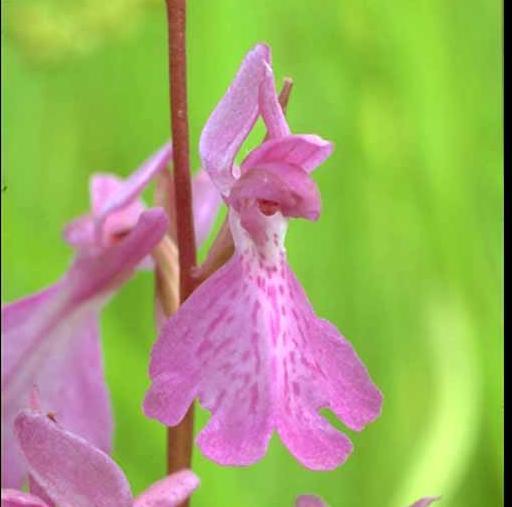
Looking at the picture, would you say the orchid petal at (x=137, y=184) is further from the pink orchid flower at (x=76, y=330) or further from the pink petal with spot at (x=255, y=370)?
the pink petal with spot at (x=255, y=370)

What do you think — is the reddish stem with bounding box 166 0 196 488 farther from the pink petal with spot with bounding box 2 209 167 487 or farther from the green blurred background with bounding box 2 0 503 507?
the green blurred background with bounding box 2 0 503 507

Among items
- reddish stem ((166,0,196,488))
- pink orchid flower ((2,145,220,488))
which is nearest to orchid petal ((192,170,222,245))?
pink orchid flower ((2,145,220,488))

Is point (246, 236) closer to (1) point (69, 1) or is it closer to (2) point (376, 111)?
(1) point (69, 1)

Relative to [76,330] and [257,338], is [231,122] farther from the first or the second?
[76,330]

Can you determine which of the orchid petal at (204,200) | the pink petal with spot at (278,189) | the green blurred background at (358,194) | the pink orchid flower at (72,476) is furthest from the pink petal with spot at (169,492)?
the green blurred background at (358,194)

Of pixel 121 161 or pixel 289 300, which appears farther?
pixel 121 161

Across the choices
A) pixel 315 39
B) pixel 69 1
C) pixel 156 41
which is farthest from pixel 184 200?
pixel 156 41
